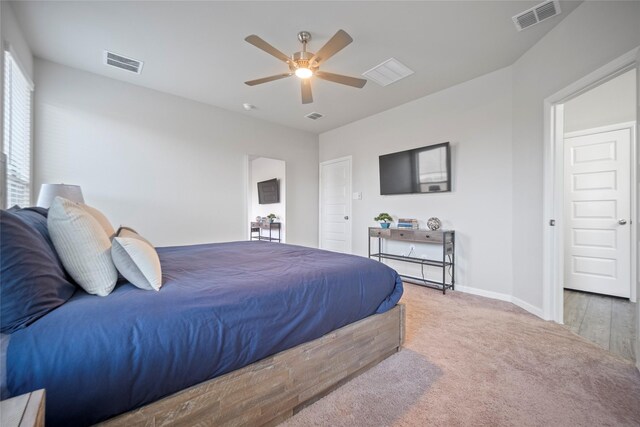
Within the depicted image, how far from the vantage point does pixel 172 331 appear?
1.00m

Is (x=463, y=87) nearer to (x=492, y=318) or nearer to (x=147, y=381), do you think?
(x=492, y=318)

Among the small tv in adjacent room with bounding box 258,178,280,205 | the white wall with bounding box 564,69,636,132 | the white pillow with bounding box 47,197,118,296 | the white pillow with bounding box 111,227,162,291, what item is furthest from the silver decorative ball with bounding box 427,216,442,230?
→ the white pillow with bounding box 47,197,118,296

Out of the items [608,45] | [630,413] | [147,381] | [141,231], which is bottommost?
[630,413]

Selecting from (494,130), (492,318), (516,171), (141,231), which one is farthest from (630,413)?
(141,231)

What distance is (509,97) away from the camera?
121 inches

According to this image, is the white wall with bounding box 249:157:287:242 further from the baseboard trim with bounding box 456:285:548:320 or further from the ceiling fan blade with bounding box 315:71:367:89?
the baseboard trim with bounding box 456:285:548:320

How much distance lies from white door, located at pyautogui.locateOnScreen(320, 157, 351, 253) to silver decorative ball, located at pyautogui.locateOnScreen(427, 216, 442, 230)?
5.41ft

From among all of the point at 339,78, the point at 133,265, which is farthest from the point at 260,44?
the point at 133,265

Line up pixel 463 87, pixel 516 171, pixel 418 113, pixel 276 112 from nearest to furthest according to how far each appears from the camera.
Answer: pixel 516 171 < pixel 463 87 < pixel 418 113 < pixel 276 112

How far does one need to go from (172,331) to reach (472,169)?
11.9 feet

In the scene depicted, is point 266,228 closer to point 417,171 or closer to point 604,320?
point 417,171

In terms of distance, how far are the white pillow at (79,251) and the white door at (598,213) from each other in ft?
15.9

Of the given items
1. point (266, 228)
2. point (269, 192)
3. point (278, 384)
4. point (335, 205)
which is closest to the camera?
point (278, 384)

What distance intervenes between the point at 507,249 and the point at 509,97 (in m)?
1.78
